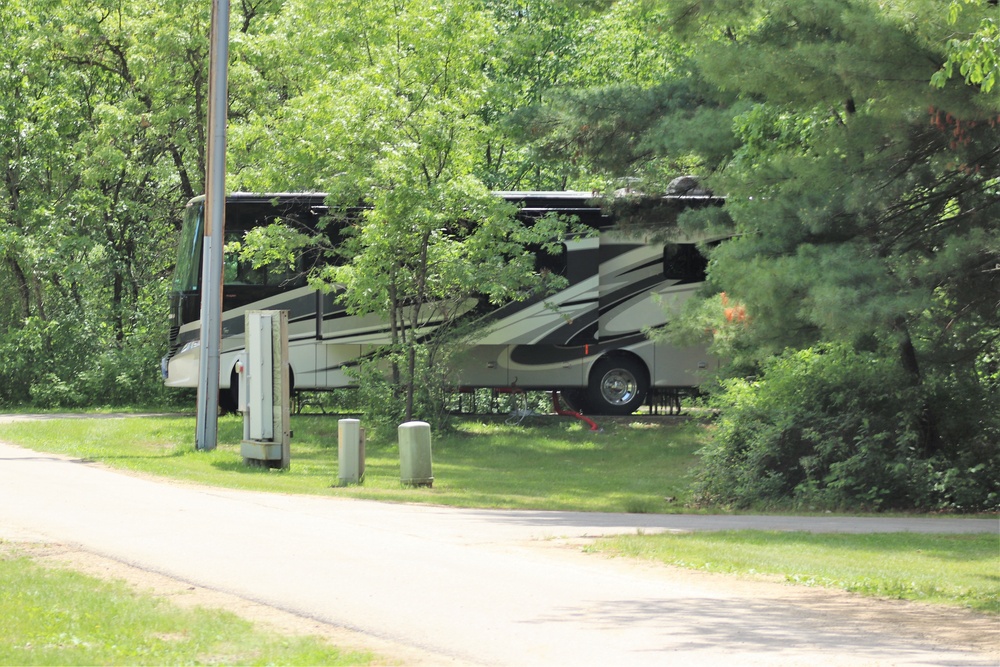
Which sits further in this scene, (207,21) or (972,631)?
(207,21)

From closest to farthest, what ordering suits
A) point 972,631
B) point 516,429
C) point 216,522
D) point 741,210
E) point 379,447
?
point 972,631 < point 216,522 < point 741,210 < point 379,447 < point 516,429

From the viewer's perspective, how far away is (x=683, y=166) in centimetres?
2347

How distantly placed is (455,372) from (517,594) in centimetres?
1414

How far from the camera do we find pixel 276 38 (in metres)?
25.6

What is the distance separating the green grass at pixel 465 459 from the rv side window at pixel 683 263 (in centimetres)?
300

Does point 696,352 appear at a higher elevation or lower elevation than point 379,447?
higher

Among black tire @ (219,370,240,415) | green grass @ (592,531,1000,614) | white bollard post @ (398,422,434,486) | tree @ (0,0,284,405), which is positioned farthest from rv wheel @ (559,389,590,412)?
green grass @ (592,531,1000,614)

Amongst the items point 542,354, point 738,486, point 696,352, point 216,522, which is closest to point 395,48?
point 542,354

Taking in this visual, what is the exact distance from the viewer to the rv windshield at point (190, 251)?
75.0 ft

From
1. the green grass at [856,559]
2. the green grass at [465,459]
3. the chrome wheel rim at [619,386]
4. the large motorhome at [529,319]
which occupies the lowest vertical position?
the green grass at [856,559]

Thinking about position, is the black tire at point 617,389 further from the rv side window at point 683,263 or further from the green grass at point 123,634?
the green grass at point 123,634

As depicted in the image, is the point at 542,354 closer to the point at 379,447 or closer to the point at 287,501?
the point at 379,447

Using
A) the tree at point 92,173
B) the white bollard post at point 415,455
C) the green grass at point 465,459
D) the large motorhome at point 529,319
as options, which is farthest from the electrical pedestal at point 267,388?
the tree at point 92,173

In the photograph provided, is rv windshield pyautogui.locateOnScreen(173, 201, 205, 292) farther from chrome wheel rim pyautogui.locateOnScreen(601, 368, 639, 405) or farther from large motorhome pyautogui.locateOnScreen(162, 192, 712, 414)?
chrome wheel rim pyautogui.locateOnScreen(601, 368, 639, 405)
